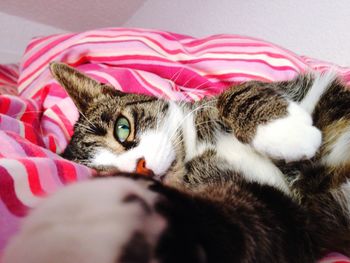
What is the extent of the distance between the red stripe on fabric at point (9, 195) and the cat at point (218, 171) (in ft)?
0.47

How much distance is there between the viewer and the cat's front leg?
0.66 m

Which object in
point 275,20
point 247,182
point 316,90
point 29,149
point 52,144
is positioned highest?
point 275,20

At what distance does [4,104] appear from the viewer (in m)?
1.13

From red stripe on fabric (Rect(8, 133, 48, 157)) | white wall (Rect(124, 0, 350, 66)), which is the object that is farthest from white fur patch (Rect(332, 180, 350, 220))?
white wall (Rect(124, 0, 350, 66))

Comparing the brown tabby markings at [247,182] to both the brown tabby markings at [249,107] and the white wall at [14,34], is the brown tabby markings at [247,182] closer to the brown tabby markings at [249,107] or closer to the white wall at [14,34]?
the brown tabby markings at [249,107]

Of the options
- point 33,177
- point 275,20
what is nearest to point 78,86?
point 33,177

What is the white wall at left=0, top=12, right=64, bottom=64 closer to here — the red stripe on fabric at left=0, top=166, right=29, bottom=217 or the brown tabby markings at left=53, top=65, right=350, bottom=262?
the brown tabby markings at left=53, top=65, right=350, bottom=262

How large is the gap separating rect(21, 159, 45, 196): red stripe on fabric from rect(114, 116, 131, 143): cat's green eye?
0.29m

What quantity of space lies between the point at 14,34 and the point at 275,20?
1652mm

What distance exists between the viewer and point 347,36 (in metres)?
1.55

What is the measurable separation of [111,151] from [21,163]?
30 cm

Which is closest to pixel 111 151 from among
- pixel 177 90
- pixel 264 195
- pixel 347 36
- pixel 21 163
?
pixel 21 163

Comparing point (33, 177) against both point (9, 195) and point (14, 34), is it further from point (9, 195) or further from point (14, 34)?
point (14, 34)

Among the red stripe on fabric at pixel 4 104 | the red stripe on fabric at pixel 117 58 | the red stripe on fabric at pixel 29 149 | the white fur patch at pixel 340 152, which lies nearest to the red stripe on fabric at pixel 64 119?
the red stripe on fabric at pixel 4 104
